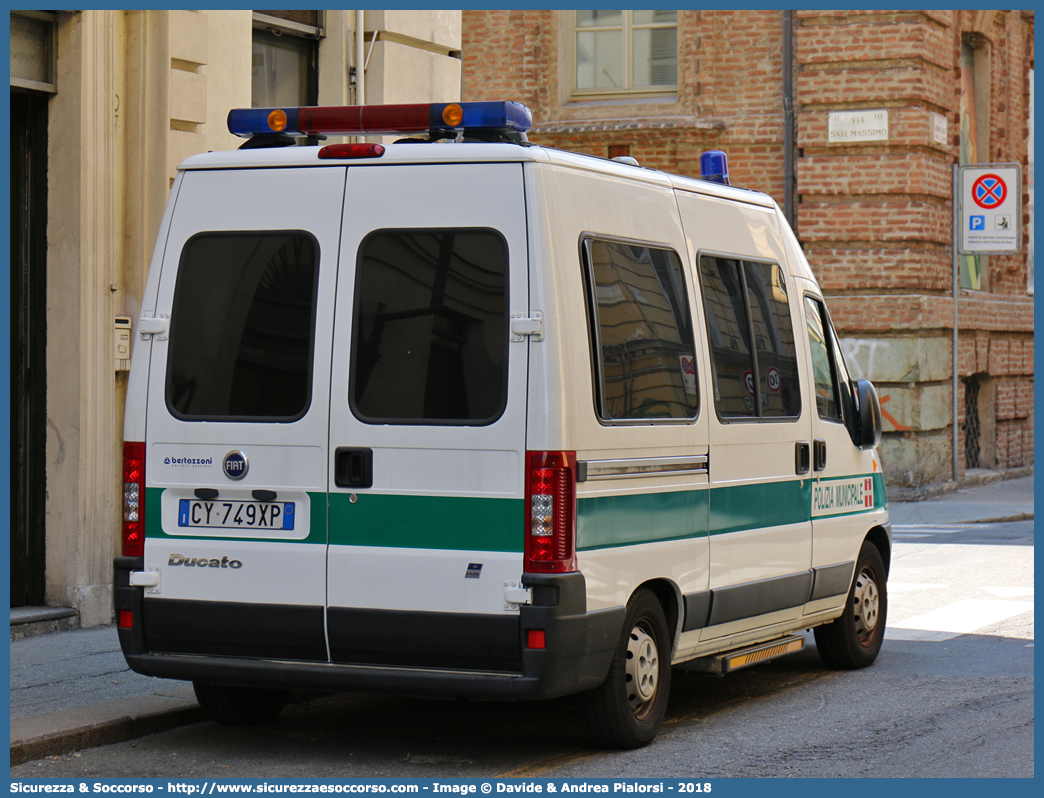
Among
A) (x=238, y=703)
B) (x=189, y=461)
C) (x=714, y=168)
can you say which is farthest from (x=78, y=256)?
(x=714, y=168)

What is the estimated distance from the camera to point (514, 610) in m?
5.67

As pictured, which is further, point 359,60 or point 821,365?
point 359,60

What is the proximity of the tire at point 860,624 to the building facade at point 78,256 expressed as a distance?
14.0 ft

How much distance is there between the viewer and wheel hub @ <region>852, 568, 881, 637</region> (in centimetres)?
844

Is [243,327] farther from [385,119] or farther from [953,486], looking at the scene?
[953,486]

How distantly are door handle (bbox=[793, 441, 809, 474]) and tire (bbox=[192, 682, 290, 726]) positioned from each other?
272cm

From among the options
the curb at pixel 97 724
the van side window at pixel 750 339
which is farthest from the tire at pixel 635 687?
the curb at pixel 97 724

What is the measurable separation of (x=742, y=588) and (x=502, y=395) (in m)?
1.90

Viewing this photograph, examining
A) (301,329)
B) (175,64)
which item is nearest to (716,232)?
(301,329)

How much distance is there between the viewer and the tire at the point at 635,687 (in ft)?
20.0

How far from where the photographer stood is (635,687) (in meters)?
6.27

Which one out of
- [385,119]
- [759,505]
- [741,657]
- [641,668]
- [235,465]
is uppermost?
[385,119]

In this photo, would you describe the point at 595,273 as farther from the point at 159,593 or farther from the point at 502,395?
the point at 159,593

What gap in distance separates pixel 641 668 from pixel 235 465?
185cm
